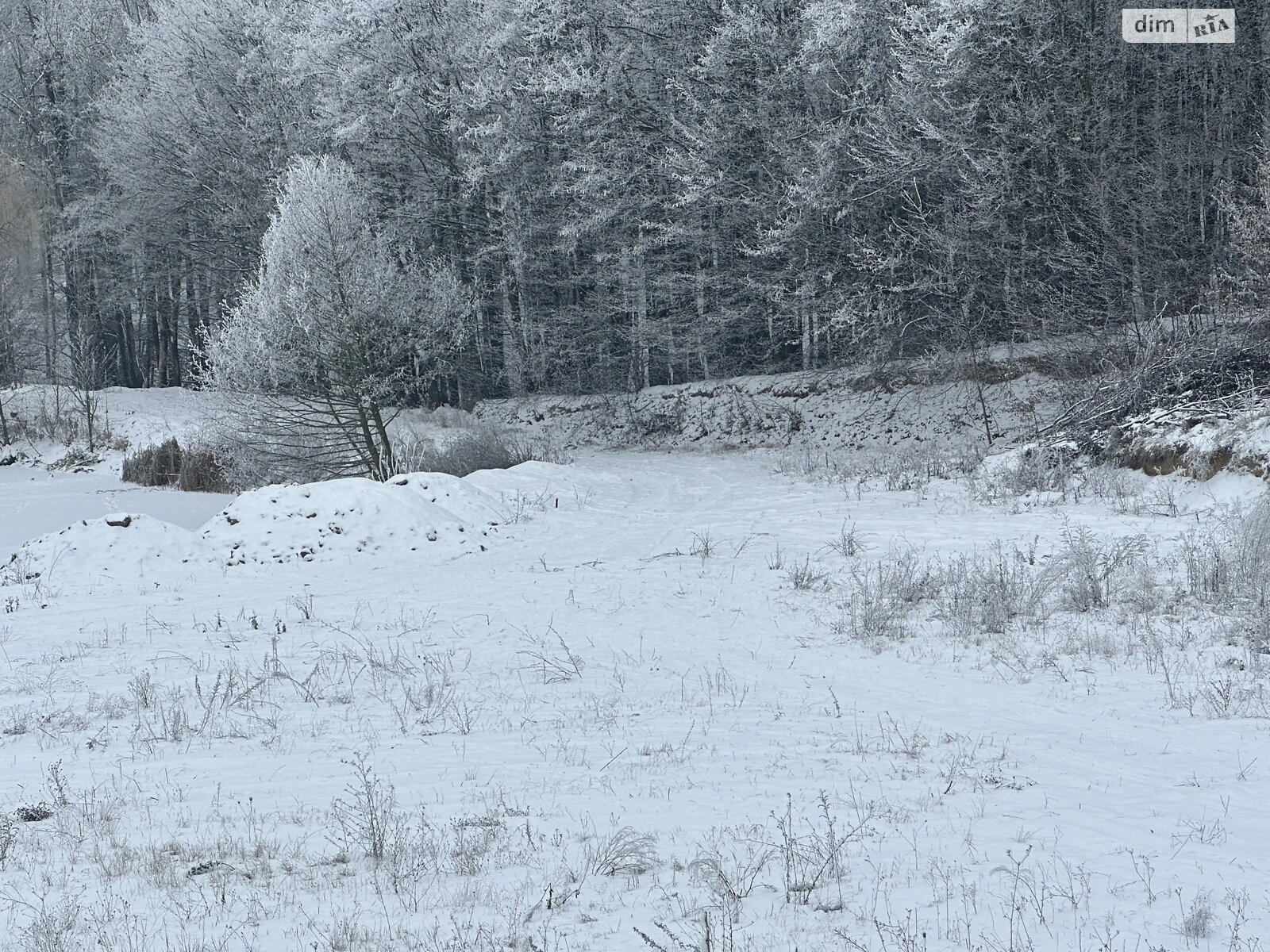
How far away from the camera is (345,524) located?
1245 cm

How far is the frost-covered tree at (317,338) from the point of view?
18.8 metres

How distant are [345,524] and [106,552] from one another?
2.58 metres

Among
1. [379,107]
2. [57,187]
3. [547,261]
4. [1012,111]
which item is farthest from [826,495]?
[57,187]

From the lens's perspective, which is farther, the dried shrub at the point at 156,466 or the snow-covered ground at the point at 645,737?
the dried shrub at the point at 156,466

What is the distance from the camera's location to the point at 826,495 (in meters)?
15.1

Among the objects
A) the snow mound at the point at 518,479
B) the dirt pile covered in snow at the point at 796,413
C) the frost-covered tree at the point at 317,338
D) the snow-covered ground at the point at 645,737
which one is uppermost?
the frost-covered tree at the point at 317,338

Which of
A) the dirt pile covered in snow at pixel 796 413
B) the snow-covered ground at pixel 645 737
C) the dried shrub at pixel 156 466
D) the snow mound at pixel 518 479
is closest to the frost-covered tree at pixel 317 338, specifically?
the snow mound at pixel 518 479

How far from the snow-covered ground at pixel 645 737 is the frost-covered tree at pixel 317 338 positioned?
705 cm

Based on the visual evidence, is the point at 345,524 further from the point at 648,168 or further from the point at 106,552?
the point at 648,168

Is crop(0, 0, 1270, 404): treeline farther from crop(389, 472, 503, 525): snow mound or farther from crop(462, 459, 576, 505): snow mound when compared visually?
crop(389, 472, 503, 525): snow mound

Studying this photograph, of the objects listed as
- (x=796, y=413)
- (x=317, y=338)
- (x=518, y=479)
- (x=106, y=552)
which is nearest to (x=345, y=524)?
(x=106, y=552)

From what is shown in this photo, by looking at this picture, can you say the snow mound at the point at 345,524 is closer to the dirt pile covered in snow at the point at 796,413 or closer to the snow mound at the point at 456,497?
the snow mound at the point at 456,497

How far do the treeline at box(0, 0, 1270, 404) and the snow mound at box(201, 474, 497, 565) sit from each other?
26.5 ft

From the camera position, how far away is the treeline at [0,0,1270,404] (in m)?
20.6
